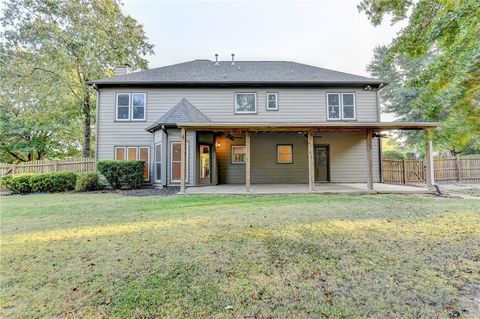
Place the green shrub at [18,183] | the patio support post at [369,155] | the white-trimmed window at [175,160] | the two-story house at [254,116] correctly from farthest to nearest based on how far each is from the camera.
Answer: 1. the two-story house at [254,116]
2. the white-trimmed window at [175,160]
3. the green shrub at [18,183]
4. the patio support post at [369,155]

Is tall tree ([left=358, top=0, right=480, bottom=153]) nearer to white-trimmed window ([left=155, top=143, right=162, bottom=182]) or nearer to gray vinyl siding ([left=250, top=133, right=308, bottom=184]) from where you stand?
gray vinyl siding ([left=250, top=133, right=308, bottom=184])

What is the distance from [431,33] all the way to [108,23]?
18044 mm

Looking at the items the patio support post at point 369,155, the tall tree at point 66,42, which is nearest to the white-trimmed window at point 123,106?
the tall tree at point 66,42

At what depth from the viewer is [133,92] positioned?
12352 mm

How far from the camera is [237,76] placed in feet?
42.1

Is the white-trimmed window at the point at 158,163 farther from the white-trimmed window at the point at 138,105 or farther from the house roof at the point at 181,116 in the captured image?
the white-trimmed window at the point at 138,105

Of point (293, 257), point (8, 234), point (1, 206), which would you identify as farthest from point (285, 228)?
point (1, 206)

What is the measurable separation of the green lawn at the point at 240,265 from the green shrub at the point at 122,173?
4.82 metres

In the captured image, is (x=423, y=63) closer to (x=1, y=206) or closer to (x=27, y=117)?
(x=1, y=206)

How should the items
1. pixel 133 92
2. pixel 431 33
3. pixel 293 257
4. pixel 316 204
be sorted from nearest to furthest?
pixel 293 257
pixel 431 33
pixel 316 204
pixel 133 92

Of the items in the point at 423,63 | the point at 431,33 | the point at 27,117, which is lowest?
the point at 431,33

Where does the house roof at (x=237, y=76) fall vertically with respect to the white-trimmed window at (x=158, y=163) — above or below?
above

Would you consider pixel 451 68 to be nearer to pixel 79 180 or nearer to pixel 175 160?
pixel 175 160

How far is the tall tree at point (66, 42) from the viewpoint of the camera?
559 inches
